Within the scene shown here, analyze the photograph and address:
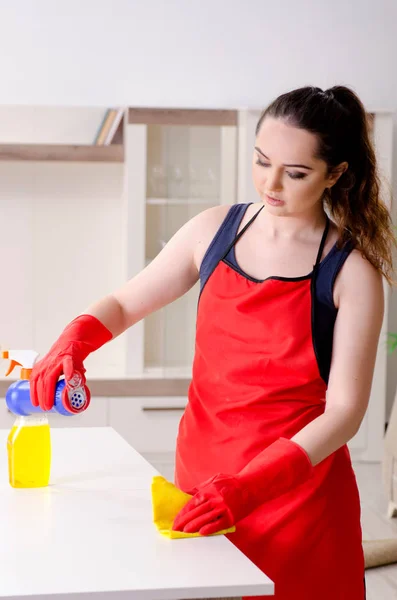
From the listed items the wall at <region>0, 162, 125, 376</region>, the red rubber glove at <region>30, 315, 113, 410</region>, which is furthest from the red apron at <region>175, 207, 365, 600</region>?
the wall at <region>0, 162, 125, 376</region>

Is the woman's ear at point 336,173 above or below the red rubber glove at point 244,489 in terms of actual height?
above

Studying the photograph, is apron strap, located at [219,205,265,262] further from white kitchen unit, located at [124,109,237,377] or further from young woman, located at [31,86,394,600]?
white kitchen unit, located at [124,109,237,377]

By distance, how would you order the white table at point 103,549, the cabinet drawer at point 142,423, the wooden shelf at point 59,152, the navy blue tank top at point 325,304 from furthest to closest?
the wooden shelf at point 59,152 → the cabinet drawer at point 142,423 → the navy blue tank top at point 325,304 → the white table at point 103,549

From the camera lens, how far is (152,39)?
4734 millimetres

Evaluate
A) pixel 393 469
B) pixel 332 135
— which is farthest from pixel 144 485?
pixel 393 469

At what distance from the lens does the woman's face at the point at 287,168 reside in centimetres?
152

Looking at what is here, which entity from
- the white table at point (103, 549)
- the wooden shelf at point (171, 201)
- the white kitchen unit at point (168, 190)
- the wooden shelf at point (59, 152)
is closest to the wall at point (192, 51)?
the wooden shelf at point (59, 152)

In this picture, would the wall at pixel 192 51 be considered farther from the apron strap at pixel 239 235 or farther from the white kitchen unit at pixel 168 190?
the apron strap at pixel 239 235

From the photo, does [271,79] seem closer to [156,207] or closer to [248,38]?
[248,38]

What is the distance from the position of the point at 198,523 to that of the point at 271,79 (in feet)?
12.9

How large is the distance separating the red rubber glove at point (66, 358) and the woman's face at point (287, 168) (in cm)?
44

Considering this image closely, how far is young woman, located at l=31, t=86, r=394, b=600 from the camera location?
58.7 inches

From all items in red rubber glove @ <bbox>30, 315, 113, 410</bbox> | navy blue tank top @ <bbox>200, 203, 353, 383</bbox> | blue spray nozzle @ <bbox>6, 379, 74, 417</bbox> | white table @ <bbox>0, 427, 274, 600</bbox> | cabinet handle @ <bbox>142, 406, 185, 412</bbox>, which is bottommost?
cabinet handle @ <bbox>142, 406, 185, 412</bbox>

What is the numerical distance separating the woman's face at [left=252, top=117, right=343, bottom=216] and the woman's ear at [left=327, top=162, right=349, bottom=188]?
0.07ft
